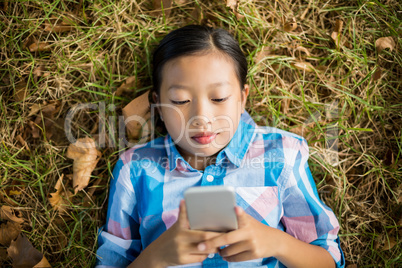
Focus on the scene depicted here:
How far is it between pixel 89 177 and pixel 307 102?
1531 mm

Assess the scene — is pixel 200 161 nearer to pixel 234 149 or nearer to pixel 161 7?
pixel 234 149

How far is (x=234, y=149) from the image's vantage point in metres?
2.13

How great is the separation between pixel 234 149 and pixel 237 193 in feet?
0.81

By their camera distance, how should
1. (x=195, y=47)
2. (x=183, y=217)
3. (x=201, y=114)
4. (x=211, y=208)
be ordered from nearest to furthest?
(x=211, y=208) → (x=183, y=217) → (x=201, y=114) → (x=195, y=47)

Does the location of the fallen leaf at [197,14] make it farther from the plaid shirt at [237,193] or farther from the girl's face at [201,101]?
the plaid shirt at [237,193]

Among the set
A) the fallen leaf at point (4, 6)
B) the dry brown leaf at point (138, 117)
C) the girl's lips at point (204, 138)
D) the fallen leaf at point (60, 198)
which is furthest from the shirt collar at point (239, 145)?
the fallen leaf at point (4, 6)

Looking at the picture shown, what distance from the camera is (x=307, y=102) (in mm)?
2523

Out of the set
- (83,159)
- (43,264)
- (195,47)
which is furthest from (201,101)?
(43,264)

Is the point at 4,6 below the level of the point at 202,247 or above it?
above

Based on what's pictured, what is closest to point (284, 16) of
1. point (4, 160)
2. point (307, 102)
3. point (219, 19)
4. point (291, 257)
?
point (219, 19)

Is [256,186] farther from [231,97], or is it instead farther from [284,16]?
[284,16]

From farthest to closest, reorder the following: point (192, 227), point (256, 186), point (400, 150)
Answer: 1. point (400, 150)
2. point (256, 186)
3. point (192, 227)

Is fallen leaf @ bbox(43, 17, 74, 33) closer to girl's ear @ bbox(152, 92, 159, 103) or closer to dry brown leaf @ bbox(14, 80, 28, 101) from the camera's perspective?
dry brown leaf @ bbox(14, 80, 28, 101)

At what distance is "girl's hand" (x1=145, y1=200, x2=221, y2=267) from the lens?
1.61 meters
